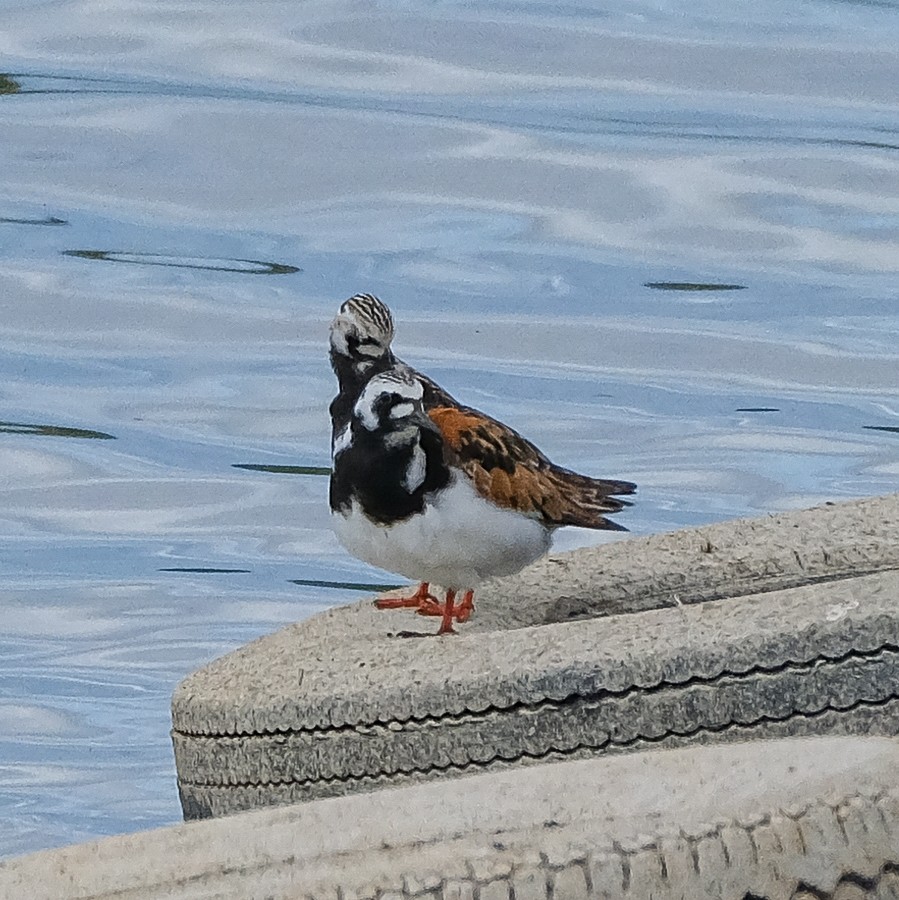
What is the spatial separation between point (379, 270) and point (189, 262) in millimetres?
761

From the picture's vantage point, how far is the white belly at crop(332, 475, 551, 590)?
13.3 feet

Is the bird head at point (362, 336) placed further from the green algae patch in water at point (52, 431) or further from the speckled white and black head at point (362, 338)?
the green algae patch in water at point (52, 431)

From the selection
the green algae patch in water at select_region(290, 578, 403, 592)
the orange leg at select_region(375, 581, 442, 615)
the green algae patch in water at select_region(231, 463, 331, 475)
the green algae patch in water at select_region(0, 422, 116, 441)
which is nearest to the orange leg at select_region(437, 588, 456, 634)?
the orange leg at select_region(375, 581, 442, 615)

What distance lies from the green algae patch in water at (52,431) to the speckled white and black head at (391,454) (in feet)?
11.5

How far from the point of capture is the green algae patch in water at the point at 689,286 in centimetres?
828

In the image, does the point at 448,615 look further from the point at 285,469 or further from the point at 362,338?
the point at 285,469

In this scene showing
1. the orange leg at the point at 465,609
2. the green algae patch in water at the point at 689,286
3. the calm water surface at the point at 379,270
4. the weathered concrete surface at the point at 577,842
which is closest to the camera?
the weathered concrete surface at the point at 577,842

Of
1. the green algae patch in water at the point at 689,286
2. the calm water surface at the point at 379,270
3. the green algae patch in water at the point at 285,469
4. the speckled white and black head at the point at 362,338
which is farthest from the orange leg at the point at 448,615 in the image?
the green algae patch in water at the point at 689,286

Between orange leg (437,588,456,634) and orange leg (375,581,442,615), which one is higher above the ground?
orange leg (437,588,456,634)

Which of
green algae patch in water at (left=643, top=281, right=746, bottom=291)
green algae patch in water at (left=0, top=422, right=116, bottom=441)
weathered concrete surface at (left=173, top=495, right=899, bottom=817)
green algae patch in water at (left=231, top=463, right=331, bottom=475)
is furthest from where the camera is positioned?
green algae patch in water at (left=643, top=281, right=746, bottom=291)

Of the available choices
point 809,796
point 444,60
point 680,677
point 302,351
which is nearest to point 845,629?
point 680,677

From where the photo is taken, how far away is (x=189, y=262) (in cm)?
848

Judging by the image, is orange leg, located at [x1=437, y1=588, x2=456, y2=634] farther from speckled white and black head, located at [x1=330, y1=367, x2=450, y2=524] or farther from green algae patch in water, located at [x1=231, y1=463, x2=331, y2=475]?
green algae patch in water, located at [x1=231, y1=463, x2=331, y2=475]

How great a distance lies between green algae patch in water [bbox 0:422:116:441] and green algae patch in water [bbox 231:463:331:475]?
494 millimetres
